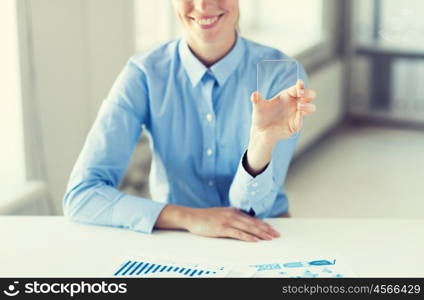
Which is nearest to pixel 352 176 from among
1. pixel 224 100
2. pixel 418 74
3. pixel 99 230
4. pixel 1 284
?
pixel 418 74

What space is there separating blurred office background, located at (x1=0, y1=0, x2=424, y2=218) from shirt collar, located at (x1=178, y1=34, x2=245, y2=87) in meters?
0.97

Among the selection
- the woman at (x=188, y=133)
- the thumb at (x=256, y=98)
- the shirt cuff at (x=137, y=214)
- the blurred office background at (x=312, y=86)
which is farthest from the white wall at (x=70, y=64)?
the thumb at (x=256, y=98)

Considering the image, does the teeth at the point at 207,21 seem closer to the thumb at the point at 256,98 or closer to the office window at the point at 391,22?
the thumb at the point at 256,98

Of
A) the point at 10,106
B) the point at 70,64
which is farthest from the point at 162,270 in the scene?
the point at 70,64

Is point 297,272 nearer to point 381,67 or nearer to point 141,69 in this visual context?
point 141,69

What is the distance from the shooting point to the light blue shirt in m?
1.97

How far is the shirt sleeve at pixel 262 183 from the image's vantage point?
1.83 meters

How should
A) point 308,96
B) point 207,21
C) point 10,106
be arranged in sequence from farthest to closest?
point 10,106, point 207,21, point 308,96

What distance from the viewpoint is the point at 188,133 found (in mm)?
2049

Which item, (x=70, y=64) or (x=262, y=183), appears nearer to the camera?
(x=262, y=183)

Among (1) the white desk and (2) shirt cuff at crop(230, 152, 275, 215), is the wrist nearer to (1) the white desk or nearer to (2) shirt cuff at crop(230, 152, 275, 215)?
(1) the white desk

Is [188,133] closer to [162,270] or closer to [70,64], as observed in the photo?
[162,270]

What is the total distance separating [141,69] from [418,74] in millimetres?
3384

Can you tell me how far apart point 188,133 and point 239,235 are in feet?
1.26
